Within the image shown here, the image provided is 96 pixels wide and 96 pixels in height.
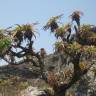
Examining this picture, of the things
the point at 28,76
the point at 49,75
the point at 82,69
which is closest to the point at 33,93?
the point at 49,75

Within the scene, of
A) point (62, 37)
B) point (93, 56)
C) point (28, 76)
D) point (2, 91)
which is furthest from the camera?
point (28, 76)

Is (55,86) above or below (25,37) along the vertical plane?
below

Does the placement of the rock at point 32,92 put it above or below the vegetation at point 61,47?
below

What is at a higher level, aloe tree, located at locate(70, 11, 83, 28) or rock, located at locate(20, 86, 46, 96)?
aloe tree, located at locate(70, 11, 83, 28)

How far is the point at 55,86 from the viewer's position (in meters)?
21.8

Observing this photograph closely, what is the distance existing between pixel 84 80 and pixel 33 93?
4354 millimetres

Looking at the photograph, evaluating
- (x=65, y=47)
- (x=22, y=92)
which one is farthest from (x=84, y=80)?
(x=65, y=47)

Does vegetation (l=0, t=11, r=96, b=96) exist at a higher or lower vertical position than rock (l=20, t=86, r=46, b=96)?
higher

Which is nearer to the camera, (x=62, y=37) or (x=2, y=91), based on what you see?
(x=62, y=37)

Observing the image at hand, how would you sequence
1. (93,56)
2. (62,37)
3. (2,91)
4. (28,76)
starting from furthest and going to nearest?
(28,76)
(2,91)
(62,37)
(93,56)

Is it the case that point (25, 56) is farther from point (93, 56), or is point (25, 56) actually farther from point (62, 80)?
point (93, 56)

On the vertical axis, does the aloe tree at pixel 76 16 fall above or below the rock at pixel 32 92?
above

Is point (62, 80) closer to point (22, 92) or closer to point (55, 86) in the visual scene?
point (55, 86)

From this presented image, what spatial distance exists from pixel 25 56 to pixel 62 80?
2.15m
